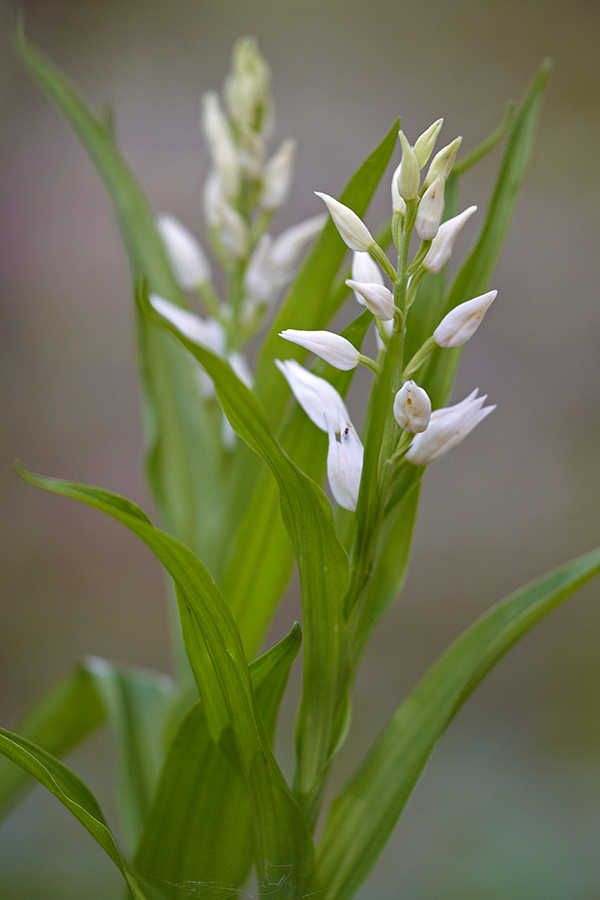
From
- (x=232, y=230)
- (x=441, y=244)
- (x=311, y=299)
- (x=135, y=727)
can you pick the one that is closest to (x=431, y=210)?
(x=441, y=244)

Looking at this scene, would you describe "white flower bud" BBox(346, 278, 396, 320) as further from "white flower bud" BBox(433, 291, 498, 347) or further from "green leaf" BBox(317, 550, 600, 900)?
"green leaf" BBox(317, 550, 600, 900)

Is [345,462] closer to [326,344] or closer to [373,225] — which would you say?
[326,344]

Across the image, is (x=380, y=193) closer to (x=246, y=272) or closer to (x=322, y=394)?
(x=246, y=272)

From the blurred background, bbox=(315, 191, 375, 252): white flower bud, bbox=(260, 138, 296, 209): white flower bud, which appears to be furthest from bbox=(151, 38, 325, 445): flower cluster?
the blurred background

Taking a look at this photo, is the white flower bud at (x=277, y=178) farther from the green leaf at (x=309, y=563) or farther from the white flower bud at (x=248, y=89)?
the green leaf at (x=309, y=563)

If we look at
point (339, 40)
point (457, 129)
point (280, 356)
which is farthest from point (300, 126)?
point (280, 356)
